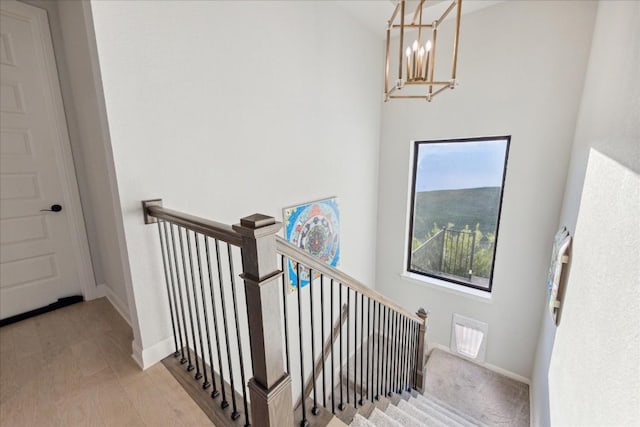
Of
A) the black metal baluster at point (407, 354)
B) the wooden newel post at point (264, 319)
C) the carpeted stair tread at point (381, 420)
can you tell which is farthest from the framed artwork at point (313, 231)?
the wooden newel post at point (264, 319)

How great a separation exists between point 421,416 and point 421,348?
639 millimetres

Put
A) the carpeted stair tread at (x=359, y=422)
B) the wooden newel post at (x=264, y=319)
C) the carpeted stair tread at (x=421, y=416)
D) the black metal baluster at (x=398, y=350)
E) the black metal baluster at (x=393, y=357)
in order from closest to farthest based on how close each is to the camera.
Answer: the wooden newel post at (x=264, y=319) → the carpeted stair tread at (x=359, y=422) → the carpeted stair tread at (x=421, y=416) → the black metal baluster at (x=393, y=357) → the black metal baluster at (x=398, y=350)

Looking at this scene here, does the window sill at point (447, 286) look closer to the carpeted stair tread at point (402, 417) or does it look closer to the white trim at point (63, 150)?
the carpeted stair tread at point (402, 417)

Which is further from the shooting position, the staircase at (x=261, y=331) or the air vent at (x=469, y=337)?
the air vent at (x=469, y=337)

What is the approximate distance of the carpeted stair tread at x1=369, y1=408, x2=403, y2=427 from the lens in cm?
187

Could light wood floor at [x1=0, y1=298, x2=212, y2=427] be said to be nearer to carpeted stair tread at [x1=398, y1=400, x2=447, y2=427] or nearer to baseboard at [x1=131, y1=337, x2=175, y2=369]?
baseboard at [x1=131, y1=337, x2=175, y2=369]

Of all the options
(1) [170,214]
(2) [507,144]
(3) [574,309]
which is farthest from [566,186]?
(1) [170,214]

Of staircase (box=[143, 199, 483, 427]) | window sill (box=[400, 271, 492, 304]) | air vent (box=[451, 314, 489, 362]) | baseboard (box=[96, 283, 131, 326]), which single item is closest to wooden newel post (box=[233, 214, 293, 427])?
staircase (box=[143, 199, 483, 427])

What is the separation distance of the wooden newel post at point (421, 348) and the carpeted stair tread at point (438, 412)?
0.22 meters

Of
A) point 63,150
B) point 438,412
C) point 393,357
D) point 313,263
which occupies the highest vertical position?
point 63,150

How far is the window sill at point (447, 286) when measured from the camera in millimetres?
3580

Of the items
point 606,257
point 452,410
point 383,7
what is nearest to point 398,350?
point 452,410

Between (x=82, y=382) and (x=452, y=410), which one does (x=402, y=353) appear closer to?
(x=452, y=410)

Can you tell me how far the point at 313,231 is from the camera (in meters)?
2.92
